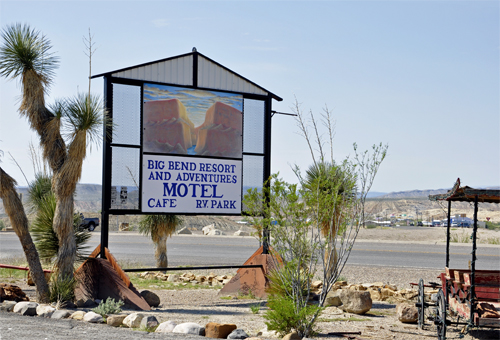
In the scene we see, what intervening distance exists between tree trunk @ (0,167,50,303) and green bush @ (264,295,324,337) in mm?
4920

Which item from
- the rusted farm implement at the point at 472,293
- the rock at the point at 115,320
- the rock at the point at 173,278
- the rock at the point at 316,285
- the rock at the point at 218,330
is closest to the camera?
the rusted farm implement at the point at 472,293

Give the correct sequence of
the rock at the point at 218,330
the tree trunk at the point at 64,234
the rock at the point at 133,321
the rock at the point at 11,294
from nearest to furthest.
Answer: the rock at the point at 218,330 < the rock at the point at 133,321 < the rock at the point at 11,294 < the tree trunk at the point at 64,234

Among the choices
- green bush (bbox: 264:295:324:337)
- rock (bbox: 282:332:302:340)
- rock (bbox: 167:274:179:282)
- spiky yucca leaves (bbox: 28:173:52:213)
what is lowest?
rock (bbox: 167:274:179:282)

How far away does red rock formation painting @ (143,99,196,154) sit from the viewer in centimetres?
1183

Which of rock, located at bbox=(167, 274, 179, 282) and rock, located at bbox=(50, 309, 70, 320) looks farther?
rock, located at bbox=(167, 274, 179, 282)

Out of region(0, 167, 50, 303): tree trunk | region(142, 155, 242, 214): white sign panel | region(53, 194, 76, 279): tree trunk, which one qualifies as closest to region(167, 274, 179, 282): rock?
region(142, 155, 242, 214): white sign panel

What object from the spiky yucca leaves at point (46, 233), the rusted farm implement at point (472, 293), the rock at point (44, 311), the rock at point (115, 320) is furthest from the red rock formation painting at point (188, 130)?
the rusted farm implement at point (472, 293)

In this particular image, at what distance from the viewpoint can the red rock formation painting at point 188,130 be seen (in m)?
11.9

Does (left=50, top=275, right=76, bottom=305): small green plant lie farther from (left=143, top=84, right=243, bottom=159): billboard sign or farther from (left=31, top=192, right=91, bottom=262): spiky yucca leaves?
(left=143, top=84, right=243, bottom=159): billboard sign

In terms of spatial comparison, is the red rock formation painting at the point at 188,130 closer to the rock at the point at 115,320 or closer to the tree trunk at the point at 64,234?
the tree trunk at the point at 64,234

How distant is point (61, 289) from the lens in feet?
32.9

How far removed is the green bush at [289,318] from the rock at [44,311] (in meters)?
3.84

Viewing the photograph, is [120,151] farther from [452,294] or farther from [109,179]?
[452,294]

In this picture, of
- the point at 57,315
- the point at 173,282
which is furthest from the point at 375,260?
the point at 57,315
